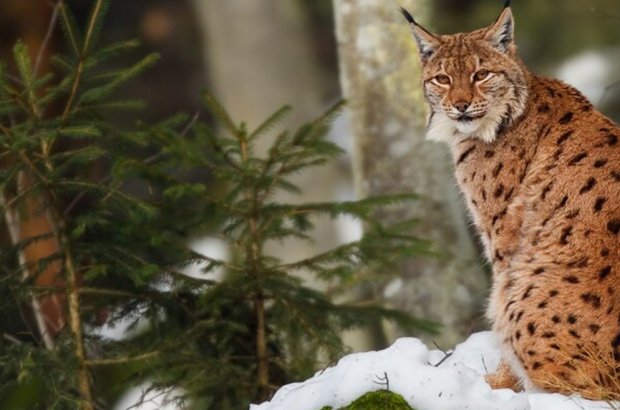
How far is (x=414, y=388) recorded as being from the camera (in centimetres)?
620

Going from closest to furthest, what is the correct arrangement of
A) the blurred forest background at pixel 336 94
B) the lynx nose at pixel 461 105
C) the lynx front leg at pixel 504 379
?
the lynx front leg at pixel 504 379
the lynx nose at pixel 461 105
the blurred forest background at pixel 336 94

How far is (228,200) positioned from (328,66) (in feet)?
33.9

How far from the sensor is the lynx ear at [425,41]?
319 inches

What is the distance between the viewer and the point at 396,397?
6.17m

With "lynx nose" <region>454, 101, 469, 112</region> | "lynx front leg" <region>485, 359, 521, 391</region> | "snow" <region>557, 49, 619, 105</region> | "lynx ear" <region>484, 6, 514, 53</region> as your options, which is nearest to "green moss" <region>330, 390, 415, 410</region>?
"lynx front leg" <region>485, 359, 521, 391</region>

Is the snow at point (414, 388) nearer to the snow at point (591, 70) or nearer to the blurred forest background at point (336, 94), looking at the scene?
the blurred forest background at point (336, 94)

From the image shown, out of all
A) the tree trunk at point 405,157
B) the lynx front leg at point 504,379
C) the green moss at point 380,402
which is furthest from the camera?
the tree trunk at point 405,157

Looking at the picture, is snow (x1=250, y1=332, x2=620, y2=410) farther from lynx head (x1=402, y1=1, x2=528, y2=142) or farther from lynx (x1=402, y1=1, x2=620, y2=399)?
lynx head (x1=402, y1=1, x2=528, y2=142)

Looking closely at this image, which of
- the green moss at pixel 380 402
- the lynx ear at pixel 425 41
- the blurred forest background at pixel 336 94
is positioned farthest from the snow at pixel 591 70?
the green moss at pixel 380 402

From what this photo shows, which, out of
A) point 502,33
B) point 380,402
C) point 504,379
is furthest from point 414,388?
point 502,33

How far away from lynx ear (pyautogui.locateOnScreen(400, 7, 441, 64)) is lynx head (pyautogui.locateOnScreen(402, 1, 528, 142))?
9cm

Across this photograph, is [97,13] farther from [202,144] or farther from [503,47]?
[503,47]

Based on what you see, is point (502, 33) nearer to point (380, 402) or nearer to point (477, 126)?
point (477, 126)

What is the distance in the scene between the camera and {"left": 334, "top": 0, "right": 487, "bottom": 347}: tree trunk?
1098 cm
